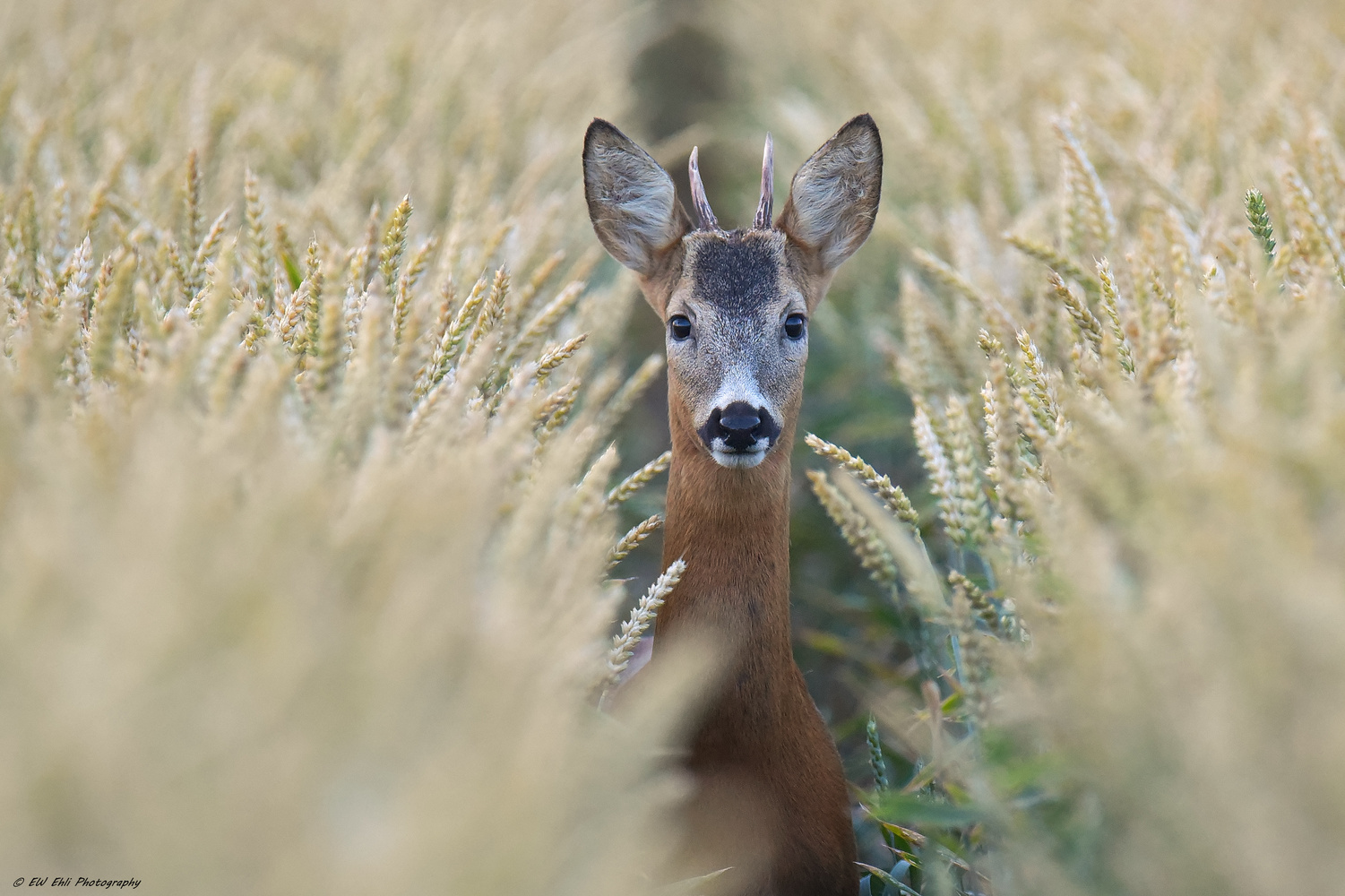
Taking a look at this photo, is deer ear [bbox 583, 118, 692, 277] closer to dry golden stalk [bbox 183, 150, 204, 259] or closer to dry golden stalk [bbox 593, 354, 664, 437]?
dry golden stalk [bbox 593, 354, 664, 437]

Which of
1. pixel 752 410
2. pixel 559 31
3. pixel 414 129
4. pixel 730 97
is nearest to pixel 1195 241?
pixel 752 410

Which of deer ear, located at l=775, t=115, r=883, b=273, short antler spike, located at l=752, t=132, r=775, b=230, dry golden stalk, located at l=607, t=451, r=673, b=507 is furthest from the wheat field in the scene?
short antler spike, located at l=752, t=132, r=775, b=230

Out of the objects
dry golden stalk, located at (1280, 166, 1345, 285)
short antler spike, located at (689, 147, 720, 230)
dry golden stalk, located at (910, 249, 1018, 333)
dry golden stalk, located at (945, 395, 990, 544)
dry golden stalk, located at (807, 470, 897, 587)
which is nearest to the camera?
dry golden stalk, located at (945, 395, 990, 544)

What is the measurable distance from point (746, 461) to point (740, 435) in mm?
73

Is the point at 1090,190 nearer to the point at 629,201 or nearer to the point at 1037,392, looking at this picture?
the point at 1037,392

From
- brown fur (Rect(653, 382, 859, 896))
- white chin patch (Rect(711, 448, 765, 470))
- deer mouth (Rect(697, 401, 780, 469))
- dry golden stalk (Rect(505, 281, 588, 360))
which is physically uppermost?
dry golden stalk (Rect(505, 281, 588, 360))

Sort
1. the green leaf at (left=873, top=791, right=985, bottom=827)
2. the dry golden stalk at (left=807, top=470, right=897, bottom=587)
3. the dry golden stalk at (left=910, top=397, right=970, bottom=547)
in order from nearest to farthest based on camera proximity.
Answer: the green leaf at (left=873, top=791, right=985, bottom=827)
the dry golden stalk at (left=910, top=397, right=970, bottom=547)
the dry golden stalk at (left=807, top=470, right=897, bottom=587)

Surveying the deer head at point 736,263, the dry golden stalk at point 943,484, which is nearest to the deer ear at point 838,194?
the deer head at point 736,263

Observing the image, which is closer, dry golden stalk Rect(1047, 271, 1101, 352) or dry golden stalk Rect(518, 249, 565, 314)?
dry golden stalk Rect(1047, 271, 1101, 352)

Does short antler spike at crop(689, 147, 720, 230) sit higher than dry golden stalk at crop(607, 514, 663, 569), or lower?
higher

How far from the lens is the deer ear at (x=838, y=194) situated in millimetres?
3355

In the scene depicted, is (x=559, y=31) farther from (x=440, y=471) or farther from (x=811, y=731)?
(x=440, y=471)

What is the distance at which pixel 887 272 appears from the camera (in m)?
5.96

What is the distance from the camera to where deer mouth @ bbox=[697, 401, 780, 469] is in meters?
2.78
